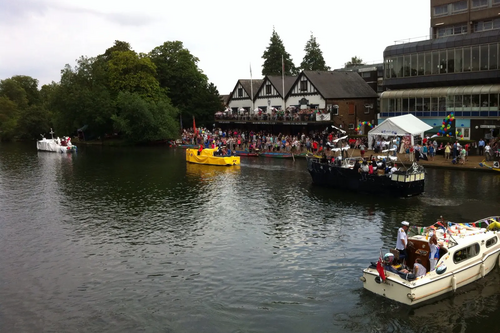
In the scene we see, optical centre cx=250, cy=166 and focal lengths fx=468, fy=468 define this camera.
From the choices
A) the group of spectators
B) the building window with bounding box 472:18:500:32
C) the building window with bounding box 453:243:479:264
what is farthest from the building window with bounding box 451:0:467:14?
the building window with bounding box 453:243:479:264

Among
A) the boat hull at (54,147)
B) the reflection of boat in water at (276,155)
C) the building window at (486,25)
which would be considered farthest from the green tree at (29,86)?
the building window at (486,25)

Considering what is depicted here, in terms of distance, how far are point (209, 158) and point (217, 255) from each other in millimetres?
33589

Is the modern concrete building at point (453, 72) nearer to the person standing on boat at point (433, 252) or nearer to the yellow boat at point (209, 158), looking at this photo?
the yellow boat at point (209, 158)

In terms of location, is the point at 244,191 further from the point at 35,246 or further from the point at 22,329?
the point at 22,329

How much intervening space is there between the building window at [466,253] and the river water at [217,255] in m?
1.28

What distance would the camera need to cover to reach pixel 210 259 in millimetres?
23859

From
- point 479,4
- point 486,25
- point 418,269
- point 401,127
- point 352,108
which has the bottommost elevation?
point 418,269

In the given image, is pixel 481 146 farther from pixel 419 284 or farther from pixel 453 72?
pixel 419 284

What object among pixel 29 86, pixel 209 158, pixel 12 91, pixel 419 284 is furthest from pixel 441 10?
pixel 29 86

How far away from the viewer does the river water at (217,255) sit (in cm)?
1786

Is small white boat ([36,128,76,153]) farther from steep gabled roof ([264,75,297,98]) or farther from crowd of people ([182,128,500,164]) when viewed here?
steep gabled roof ([264,75,297,98])

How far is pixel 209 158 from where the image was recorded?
5734 cm

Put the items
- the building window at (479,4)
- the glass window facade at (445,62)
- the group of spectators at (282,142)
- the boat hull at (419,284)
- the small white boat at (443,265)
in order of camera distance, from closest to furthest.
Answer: the boat hull at (419,284), the small white boat at (443,265), the glass window facade at (445,62), the group of spectators at (282,142), the building window at (479,4)

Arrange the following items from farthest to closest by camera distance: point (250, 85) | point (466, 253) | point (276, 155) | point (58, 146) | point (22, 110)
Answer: point (22, 110) < point (250, 85) < point (58, 146) < point (276, 155) < point (466, 253)
